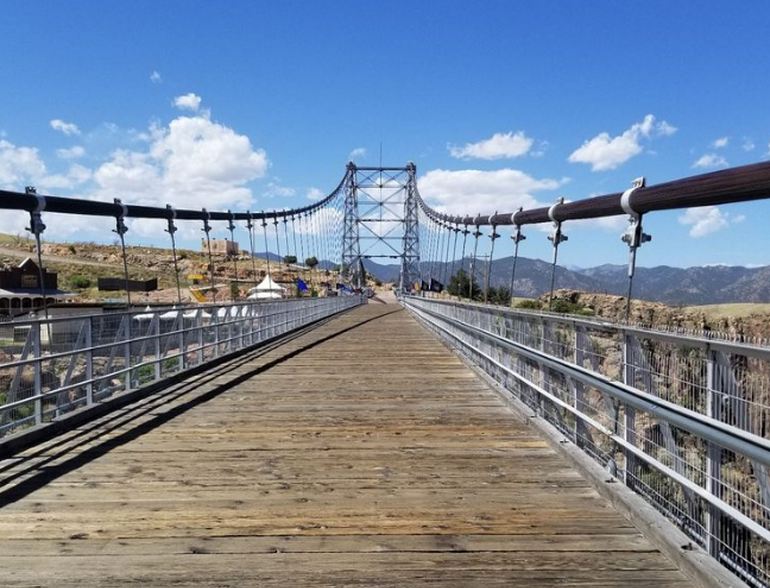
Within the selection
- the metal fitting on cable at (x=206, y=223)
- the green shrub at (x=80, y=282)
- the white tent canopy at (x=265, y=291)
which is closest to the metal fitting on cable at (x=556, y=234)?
the metal fitting on cable at (x=206, y=223)

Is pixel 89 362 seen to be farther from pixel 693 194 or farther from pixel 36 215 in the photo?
pixel 693 194

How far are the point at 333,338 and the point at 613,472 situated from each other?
61.6ft

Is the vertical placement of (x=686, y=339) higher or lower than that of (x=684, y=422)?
higher

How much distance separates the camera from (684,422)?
428 cm

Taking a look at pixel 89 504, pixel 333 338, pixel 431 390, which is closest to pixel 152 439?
pixel 89 504

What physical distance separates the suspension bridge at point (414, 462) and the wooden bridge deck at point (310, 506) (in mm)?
21

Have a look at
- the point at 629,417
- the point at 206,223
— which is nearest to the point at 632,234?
the point at 629,417

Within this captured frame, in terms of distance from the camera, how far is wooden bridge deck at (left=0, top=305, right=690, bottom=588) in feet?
14.2

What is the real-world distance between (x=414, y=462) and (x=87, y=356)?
4119 mm

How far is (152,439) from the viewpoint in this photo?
7883 mm

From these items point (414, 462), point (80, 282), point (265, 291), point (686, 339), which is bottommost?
point (414, 462)

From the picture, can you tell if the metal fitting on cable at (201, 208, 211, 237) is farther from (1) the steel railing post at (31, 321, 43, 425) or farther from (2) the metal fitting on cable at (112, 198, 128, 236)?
(1) the steel railing post at (31, 321, 43, 425)

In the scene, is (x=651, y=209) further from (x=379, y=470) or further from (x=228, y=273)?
(x=228, y=273)

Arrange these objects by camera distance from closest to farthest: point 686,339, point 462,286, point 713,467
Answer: point 713,467 → point 686,339 → point 462,286
